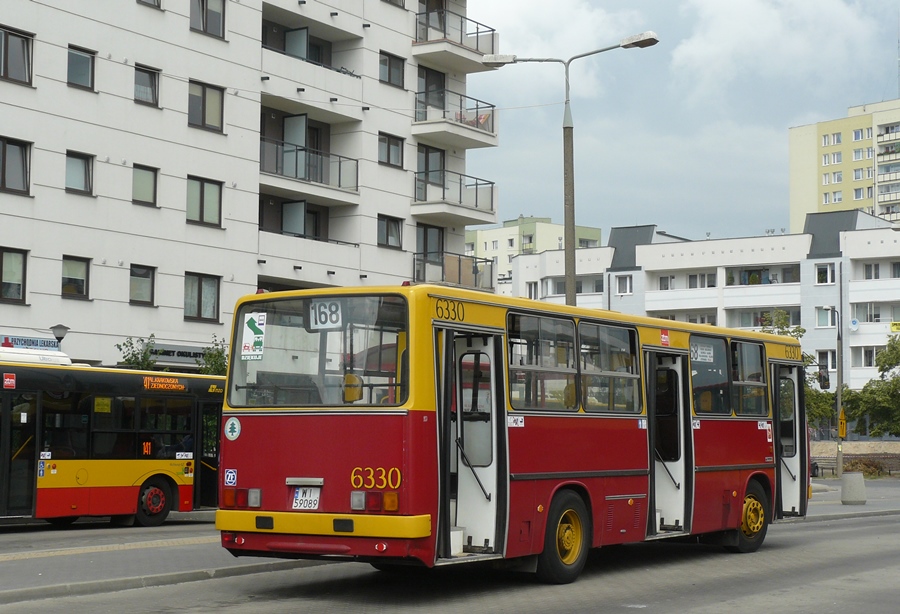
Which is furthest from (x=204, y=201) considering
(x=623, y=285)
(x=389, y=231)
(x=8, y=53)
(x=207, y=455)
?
(x=623, y=285)

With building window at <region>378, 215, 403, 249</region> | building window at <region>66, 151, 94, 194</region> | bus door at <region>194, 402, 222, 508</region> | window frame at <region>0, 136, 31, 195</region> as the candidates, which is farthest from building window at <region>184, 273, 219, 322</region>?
bus door at <region>194, 402, 222, 508</region>

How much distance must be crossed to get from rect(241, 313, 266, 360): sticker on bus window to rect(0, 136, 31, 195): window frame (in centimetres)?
2196

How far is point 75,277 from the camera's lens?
1389 inches

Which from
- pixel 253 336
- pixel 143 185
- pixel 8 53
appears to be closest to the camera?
pixel 253 336

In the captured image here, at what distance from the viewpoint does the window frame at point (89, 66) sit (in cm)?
3516

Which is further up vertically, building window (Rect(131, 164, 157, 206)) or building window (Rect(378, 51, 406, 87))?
building window (Rect(378, 51, 406, 87))

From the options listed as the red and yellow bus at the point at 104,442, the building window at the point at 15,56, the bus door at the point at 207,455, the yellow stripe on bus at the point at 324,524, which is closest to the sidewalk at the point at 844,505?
the bus door at the point at 207,455

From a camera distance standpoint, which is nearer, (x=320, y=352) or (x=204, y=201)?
(x=320, y=352)

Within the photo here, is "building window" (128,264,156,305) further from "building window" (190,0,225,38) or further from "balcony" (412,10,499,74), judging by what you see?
"balcony" (412,10,499,74)

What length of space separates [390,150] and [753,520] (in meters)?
29.6

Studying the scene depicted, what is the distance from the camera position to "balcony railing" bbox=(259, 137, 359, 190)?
41.8 meters

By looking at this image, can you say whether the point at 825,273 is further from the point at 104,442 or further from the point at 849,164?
the point at 104,442

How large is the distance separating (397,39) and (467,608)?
119 feet

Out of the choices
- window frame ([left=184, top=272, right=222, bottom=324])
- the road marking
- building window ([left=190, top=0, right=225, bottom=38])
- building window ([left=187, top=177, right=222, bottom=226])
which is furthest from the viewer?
building window ([left=190, top=0, right=225, bottom=38])
